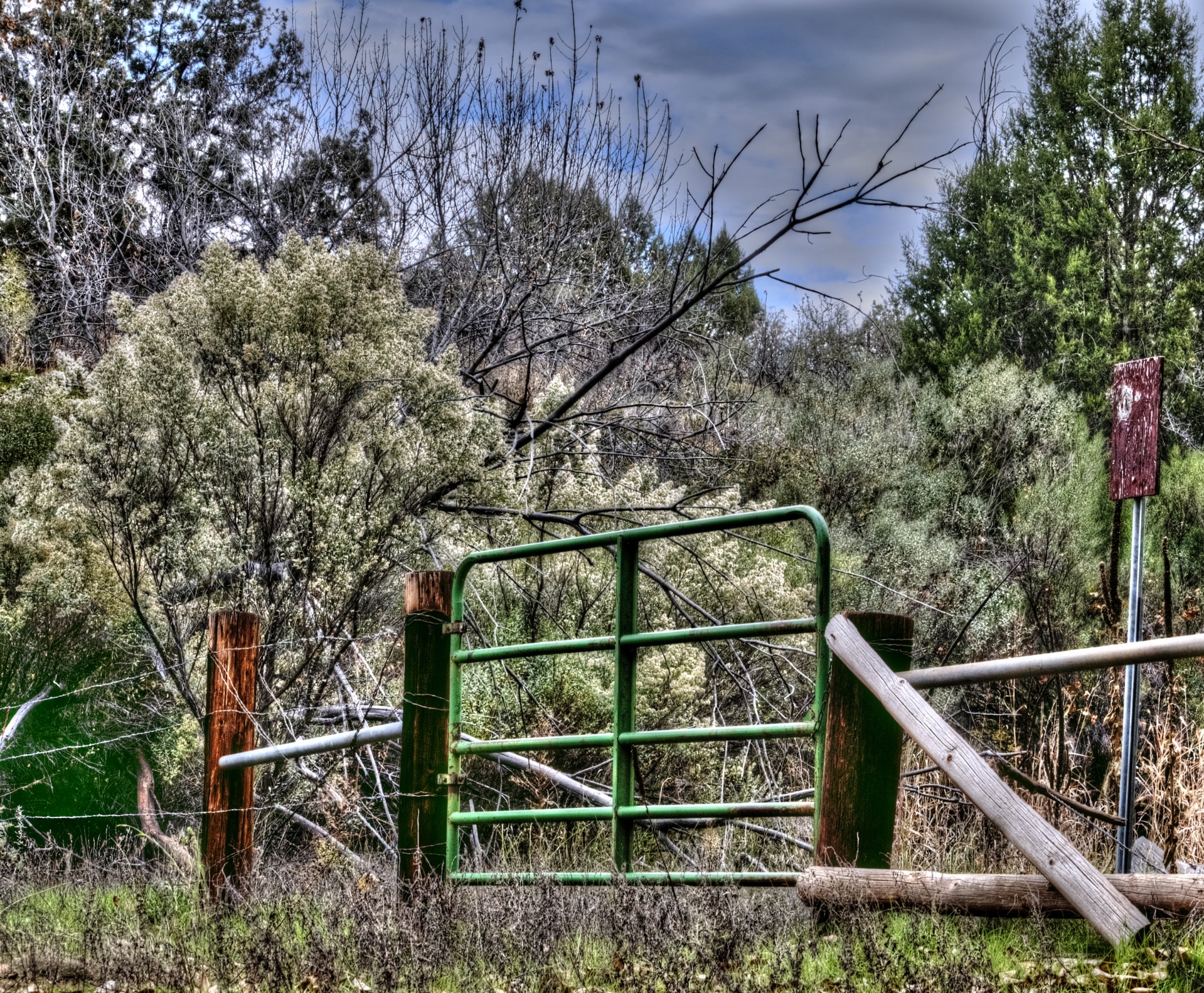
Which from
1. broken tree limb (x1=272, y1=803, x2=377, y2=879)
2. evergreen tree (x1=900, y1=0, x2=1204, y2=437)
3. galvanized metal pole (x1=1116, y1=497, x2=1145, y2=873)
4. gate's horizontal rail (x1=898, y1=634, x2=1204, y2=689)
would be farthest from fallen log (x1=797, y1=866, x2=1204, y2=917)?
evergreen tree (x1=900, y1=0, x2=1204, y2=437)

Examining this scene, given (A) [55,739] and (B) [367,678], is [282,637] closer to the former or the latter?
(B) [367,678]

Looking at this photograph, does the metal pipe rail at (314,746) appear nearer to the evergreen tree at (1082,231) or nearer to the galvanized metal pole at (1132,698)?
the galvanized metal pole at (1132,698)

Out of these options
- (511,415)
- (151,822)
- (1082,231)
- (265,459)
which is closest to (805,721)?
(265,459)

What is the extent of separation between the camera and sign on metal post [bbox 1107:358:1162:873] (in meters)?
5.55

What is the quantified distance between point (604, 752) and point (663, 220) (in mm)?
6521

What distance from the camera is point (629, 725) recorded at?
442 cm

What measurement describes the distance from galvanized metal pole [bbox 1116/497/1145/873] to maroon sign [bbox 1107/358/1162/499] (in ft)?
0.33

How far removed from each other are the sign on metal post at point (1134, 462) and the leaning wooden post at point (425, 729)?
3010mm

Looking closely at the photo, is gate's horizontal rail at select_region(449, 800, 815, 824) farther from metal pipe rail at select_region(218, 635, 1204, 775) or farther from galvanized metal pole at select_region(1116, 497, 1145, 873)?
galvanized metal pole at select_region(1116, 497, 1145, 873)

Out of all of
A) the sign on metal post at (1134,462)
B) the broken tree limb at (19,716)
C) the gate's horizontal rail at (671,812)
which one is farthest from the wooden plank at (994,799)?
the broken tree limb at (19,716)

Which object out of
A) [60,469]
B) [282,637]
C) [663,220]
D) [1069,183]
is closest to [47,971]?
[282,637]

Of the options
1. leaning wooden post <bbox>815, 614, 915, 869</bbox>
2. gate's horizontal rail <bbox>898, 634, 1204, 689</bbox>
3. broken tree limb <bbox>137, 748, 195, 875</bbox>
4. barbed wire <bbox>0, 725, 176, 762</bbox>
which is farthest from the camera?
barbed wire <bbox>0, 725, 176, 762</bbox>

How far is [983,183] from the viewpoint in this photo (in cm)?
2861

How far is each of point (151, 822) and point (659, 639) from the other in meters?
4.99
